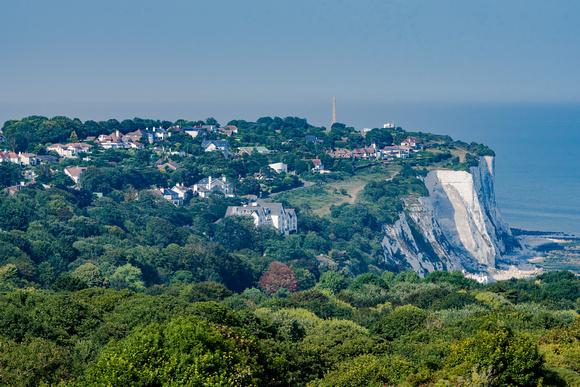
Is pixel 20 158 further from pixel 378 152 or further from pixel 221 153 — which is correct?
pixel 378 152

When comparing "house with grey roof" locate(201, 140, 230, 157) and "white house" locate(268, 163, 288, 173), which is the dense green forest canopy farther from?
"house with grey roof" locate(201, 140, 230, 157)

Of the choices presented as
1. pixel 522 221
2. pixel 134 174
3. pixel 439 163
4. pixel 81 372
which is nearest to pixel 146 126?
pixel 134 174

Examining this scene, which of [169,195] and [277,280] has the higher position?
[169,195]

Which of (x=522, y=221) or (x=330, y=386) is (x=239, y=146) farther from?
(x=330, y=386)

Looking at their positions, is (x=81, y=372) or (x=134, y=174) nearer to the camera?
(x=81, y=372)

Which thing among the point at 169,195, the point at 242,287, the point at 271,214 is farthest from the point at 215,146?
the point at 242,287

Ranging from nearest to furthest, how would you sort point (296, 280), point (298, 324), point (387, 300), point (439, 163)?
1. point (298, 324)
2. point (387, 300)
3. point (296, 280)
4. point (439, 163)

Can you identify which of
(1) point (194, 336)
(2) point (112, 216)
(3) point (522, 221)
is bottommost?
(3) point (522, 221)
